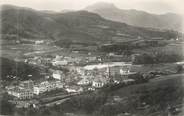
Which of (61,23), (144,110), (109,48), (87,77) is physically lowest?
(144,110)

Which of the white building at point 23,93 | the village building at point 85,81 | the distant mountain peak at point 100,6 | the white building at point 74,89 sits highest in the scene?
the distant mountain peak at point 100,6

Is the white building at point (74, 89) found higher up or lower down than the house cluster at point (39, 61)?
lower down

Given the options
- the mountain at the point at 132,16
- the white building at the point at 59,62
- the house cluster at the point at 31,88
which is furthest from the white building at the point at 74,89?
the mountain at the point at 132,16

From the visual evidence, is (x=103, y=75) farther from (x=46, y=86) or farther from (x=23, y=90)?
(x=23, y=90)

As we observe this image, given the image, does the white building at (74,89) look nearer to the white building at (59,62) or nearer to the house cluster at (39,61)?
the white building at (59,62)

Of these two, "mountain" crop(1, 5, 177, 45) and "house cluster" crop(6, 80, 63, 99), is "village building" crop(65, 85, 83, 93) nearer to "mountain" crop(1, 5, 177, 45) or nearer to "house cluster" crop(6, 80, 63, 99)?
"house cluster" crop(6, 80, 63, 99)

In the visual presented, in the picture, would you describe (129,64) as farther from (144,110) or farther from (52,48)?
(52,48)

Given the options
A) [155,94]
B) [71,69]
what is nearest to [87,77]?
[71,69]
